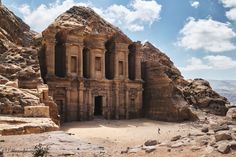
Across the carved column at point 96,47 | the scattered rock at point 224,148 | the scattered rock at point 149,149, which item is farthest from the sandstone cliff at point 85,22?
the scattered rock at point 224,148

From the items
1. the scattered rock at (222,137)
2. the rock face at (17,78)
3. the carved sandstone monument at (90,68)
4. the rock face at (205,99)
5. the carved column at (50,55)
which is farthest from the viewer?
the rock face at (205,99)

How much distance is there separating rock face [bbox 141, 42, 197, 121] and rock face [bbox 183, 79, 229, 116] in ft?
5.40

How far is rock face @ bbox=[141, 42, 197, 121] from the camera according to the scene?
3944 centimetres

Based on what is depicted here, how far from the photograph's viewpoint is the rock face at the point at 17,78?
2082 cm

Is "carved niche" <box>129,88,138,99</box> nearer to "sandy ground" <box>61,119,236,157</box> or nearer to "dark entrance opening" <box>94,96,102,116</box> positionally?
"sandy ground" <box>61,119,236,157</box>

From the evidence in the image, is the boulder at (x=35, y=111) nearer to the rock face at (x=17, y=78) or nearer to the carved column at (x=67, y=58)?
the rock face at (x=17, y=78)

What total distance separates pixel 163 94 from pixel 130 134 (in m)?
14.3

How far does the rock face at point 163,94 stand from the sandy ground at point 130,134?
219 cm

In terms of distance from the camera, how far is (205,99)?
43156mm

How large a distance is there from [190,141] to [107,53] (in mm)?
30979

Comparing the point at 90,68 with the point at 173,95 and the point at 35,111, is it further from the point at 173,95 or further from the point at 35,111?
the point at 35,111

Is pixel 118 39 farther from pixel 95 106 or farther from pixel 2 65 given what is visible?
pixel 2 65

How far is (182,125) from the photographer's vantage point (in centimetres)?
3572

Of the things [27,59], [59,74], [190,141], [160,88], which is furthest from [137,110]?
[190,141]
